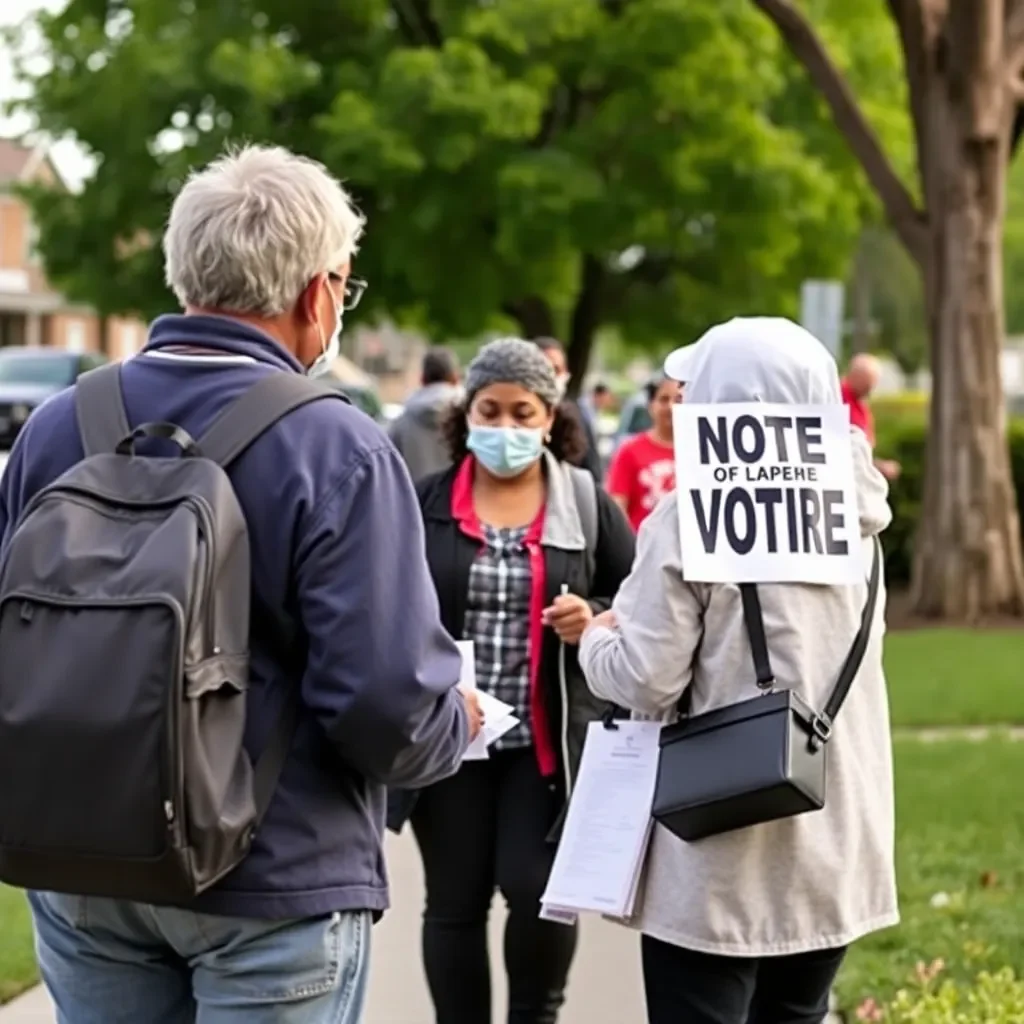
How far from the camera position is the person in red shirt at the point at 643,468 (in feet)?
26.9

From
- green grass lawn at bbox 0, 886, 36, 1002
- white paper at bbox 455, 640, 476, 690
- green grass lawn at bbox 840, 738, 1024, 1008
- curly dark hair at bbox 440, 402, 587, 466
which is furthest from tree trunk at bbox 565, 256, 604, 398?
white paper at bbox 455, 640, 476, 690

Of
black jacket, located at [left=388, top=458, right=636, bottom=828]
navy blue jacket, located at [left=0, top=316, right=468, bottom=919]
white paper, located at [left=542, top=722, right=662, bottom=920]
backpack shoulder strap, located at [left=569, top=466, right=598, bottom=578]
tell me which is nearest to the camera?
navy blue jacket, located at [left=0, top=316, right=468, bottom=919]

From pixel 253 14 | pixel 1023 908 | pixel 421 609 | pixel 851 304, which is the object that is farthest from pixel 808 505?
pixel 851 304

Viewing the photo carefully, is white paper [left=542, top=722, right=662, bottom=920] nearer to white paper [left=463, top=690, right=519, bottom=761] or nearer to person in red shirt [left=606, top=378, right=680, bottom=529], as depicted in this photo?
white paper [left=463, top=690, right=519, bottom=761]

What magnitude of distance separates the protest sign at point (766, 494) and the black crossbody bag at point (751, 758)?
0.08 m

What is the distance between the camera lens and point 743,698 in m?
3.38

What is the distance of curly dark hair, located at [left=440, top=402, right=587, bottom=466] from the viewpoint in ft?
16.7

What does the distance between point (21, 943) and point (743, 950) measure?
341 centimetres

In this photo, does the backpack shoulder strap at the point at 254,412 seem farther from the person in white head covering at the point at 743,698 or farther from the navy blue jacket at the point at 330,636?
the person in white head covering at the point at 743,698

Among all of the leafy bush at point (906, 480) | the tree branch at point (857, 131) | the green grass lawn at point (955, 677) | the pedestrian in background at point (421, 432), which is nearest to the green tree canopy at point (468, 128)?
the leafy bush at point (906, 480)

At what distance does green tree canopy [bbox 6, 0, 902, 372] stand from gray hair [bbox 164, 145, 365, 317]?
67.7 feet

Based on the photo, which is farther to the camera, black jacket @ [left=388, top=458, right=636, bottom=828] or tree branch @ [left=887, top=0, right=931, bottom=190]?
tree branch @ [left=887, top=0, right=931, bottom=190]

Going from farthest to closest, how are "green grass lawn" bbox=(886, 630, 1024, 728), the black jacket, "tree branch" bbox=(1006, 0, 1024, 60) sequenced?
"tree branch" bbox=(1006, 0, 1024, 60), "green grass lawn" bbox=(886, 630, 1024, 728), the black jacket

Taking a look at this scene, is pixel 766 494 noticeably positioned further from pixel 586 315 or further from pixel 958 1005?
pixel 586 315
